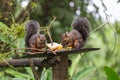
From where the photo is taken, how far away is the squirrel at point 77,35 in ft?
3.74

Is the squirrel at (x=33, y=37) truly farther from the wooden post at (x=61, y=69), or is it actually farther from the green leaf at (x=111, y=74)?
the green leaf at (x=111, y=74)

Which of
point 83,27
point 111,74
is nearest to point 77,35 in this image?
point 83,27

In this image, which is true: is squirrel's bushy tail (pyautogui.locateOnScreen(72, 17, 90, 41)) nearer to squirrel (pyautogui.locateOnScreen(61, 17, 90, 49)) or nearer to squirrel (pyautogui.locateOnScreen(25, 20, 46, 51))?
squirrel (pyautogui.locateOnScreen(61, 17, 90, 49))

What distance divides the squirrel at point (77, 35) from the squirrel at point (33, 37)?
7cm

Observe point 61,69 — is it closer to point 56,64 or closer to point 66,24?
point 56,64

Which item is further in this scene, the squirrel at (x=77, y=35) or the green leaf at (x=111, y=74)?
the green leaf at (x=111, y=74)

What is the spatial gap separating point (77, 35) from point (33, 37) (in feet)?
0.44

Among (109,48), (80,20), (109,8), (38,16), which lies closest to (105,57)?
(109,48)

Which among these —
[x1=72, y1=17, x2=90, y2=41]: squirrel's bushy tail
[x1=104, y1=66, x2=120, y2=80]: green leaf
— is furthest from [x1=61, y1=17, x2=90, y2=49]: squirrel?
[x1=104, y1=66, x2=120, y2=80]: green leaf

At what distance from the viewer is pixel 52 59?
112 centimetres

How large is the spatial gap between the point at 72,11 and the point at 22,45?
4.72 feet

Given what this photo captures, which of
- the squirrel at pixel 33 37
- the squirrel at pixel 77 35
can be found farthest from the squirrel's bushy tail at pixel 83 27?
the squirrel at pixel 33 37

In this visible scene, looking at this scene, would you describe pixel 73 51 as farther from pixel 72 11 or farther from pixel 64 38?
pixel 72 11

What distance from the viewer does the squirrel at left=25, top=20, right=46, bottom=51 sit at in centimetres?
113
